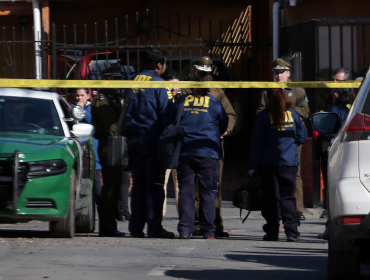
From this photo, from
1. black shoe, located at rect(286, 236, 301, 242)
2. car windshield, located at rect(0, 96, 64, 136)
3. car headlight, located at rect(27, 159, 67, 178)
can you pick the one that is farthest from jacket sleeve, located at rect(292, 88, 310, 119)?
car headlight, located at rect(27, 159, 67, 178)

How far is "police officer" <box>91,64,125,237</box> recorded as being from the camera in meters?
8.02

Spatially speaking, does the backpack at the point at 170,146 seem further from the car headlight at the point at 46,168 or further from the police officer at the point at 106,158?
the car headlight at the point at 46,168

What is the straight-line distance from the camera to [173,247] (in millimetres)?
6879

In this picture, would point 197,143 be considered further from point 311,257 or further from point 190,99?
point 311,257

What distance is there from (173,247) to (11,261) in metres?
1.63

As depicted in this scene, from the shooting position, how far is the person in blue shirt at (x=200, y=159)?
760cm

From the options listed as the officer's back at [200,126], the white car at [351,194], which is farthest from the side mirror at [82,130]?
the white car at [351,194]

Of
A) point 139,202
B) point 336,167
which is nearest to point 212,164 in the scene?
point 139,202

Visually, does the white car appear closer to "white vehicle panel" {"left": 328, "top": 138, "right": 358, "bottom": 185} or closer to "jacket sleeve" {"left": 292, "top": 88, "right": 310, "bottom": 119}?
"white vehicle panel" {"left": 328, "top": 138, "right": 358, "bottom": 185}

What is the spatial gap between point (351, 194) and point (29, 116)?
4.47 meters

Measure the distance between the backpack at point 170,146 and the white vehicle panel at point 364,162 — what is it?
3.12 m

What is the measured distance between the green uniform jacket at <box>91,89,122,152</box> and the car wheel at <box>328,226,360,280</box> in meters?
3.88

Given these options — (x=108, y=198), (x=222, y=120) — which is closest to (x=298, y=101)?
(x=222, y=120)

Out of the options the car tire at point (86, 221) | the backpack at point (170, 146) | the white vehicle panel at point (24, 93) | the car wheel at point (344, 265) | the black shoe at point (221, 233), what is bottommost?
the black shoe at point (221, 233)
